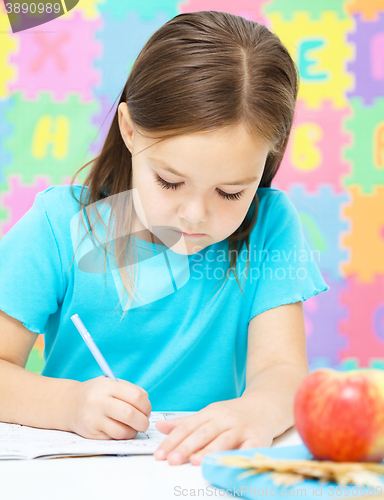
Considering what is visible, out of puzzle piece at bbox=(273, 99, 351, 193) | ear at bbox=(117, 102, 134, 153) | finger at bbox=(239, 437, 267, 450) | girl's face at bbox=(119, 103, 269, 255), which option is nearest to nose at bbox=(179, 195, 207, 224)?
girl's face at bbox=(119, 103, 269, 255)

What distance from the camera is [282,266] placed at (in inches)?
31.1

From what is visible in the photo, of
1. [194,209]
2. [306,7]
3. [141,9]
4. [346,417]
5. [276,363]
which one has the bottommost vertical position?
[276,363]

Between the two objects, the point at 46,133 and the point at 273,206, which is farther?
the point at 46,133

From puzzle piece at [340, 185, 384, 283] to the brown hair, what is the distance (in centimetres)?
95

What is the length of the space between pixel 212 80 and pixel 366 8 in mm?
1231

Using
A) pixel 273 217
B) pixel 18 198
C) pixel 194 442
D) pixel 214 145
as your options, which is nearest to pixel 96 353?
pixel 194 442

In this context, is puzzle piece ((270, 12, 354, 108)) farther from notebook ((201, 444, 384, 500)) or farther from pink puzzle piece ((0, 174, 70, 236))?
notebook ((201, 444, 384, 500))

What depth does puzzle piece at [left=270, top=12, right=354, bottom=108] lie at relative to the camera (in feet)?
5.23

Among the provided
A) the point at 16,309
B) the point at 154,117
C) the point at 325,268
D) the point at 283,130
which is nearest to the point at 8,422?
the point at 16,309

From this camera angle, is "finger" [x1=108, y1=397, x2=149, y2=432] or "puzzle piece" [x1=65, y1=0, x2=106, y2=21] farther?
"puzzle piece" [x1=65, y1=0, x2=106, y2=21]

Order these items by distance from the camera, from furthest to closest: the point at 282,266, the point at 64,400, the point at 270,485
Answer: the point at 282,266 → the point at 64,400 → the point at 270,485

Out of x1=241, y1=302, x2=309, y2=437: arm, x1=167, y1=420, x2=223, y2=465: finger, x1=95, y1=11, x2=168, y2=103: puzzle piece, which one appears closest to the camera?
x1=167, y1=420, x2=223, y2=465: finger

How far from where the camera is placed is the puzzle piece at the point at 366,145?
5.29 feet

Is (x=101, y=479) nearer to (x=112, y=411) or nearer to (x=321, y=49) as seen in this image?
(x=112, y=411)
